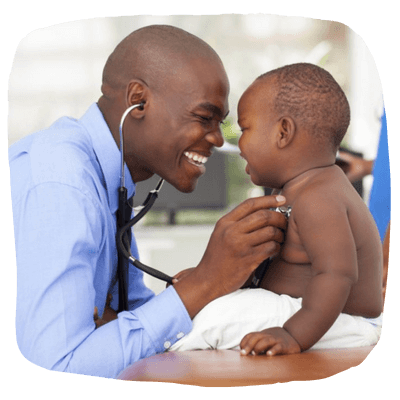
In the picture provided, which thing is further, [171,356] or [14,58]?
[14,58]

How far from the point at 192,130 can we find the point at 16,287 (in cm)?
34

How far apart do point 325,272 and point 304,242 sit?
2.1 inches

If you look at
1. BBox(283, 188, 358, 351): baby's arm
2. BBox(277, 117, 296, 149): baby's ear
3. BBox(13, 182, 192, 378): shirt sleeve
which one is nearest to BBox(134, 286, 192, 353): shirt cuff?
Answer: BBox(13, 182, 192, 378): shirt sleeve

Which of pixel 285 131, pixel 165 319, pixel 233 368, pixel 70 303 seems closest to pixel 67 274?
pixel 70 303

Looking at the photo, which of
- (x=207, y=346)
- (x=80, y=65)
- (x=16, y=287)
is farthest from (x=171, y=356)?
(x=80, y=65)

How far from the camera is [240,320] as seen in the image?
0.96 meters

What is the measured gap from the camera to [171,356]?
3.13 ft

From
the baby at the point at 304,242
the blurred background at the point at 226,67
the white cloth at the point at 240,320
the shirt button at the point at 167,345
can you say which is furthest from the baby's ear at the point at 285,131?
the shirt button at the point at 167,345

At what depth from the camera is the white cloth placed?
3.15 ft

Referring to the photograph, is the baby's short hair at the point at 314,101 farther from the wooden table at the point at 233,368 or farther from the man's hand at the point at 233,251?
the wooden table at the point at 233,368

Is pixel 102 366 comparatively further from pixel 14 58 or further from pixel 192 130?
pixel 14 58

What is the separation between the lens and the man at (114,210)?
2.99ft

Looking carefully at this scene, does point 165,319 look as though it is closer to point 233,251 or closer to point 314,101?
point 233,251

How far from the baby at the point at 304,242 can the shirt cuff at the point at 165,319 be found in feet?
0.06
